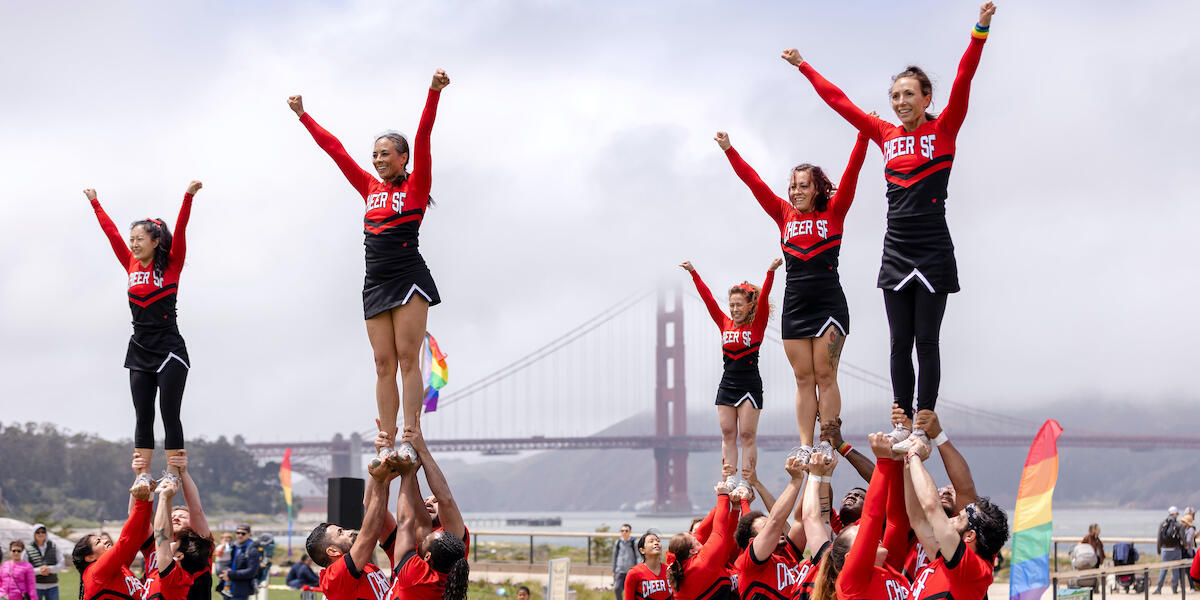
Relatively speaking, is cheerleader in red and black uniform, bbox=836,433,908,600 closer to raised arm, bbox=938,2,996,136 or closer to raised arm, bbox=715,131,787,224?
raised arm, bbox=938,2,996,136

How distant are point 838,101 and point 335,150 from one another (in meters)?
3.49

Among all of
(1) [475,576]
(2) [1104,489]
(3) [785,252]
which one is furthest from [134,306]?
(2) [1104,489]

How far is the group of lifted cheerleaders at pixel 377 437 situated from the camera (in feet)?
24.7

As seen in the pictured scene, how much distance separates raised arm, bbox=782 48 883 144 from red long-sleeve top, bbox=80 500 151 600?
552 centimetres

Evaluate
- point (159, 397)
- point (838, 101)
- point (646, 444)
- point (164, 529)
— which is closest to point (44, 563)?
point (159, 397)

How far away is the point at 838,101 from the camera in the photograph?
7340 millimetres

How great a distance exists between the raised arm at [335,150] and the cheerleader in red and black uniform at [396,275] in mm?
53

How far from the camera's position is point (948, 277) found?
6633mm

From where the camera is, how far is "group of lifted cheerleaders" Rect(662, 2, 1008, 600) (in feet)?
20.5

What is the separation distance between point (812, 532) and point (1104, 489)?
414 feet

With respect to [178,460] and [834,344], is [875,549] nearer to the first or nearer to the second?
[834,344]

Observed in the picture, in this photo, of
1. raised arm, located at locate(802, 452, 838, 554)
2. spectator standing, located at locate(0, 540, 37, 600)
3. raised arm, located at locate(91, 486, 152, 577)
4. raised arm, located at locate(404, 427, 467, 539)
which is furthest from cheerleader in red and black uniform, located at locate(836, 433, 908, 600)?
spectator standing, located at locate(0, 540, 37, 600)

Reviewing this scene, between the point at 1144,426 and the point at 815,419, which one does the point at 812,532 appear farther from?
the point at 1144,426

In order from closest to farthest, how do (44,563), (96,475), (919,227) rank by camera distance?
(919,227) < (44,563) < (96,475)
